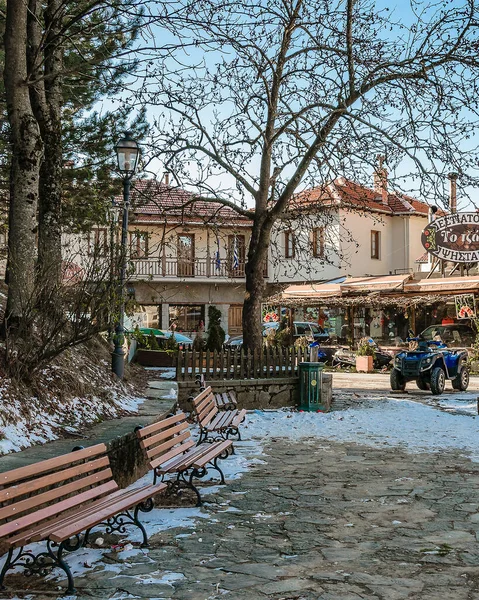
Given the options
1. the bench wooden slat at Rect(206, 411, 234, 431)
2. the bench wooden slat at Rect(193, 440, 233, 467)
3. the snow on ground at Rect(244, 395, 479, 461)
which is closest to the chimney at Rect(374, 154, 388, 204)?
the snow on ground at Rect(244, 395, 479, 461)

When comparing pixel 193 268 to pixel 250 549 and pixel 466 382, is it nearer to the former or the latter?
pixel 466 382

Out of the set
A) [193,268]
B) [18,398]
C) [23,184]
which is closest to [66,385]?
[18,398]

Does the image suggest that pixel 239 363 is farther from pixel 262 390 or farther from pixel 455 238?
pixel 455 238

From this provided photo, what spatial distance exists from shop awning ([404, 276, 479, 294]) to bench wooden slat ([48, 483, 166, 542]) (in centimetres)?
1920

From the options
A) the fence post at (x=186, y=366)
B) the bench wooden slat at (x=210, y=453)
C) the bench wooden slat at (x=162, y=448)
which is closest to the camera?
the bench wooden slat at (x=162, y=448)

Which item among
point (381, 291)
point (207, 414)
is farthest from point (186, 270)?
point (207, 414)

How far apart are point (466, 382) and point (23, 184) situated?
11962 mm

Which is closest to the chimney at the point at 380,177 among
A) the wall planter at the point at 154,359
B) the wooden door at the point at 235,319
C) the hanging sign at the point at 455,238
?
the wall planter at the point at 154,359

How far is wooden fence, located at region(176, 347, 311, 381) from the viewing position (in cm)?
1240

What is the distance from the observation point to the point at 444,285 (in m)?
23.2

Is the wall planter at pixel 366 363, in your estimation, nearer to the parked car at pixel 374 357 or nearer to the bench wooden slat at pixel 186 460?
the parked car at pixel 374 357

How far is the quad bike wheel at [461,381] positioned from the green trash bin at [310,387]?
16.0ft

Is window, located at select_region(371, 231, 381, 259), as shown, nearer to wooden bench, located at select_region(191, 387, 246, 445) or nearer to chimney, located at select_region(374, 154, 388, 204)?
chimney, located at select_region(374, 154, 388, 204)

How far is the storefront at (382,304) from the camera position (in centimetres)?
2341
